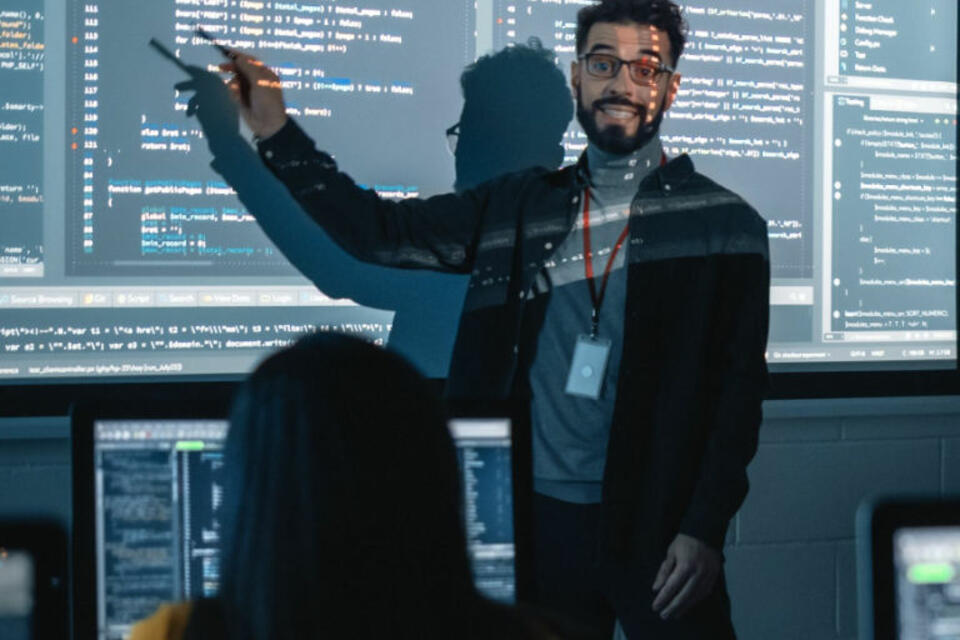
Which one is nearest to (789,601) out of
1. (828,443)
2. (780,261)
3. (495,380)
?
(828,443)

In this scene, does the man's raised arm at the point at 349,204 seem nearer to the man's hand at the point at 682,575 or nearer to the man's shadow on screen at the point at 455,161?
the man's shadow on screen at the point at 455,161

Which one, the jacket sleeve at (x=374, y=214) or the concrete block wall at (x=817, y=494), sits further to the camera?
the concrete block wall at (x=817, y=494)

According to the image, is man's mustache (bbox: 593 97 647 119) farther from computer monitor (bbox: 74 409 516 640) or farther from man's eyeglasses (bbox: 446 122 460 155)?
computer monitor (bbox: 74 409 516 640)

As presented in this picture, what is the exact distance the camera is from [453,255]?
1.88 m

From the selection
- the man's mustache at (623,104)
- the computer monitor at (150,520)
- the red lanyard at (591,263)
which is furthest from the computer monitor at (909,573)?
the man's mustache at (623,104)

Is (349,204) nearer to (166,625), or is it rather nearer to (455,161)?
(455,161)

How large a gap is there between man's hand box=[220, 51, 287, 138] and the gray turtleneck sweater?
58 cm

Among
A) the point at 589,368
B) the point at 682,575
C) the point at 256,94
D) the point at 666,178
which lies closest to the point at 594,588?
the point at 682,575

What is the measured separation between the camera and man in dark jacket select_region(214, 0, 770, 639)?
65.7 inches

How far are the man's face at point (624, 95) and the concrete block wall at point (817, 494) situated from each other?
0.89 m

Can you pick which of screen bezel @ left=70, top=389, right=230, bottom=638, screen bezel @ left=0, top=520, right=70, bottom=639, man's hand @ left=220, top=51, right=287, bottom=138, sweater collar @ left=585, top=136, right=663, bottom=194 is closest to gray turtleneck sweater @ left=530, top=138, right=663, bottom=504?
sweater collar @ left=585, top=136, right=663, bottom=194

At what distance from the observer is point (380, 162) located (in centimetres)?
210

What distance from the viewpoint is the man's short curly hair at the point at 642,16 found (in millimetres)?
1842

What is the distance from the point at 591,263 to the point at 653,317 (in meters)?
0.16
